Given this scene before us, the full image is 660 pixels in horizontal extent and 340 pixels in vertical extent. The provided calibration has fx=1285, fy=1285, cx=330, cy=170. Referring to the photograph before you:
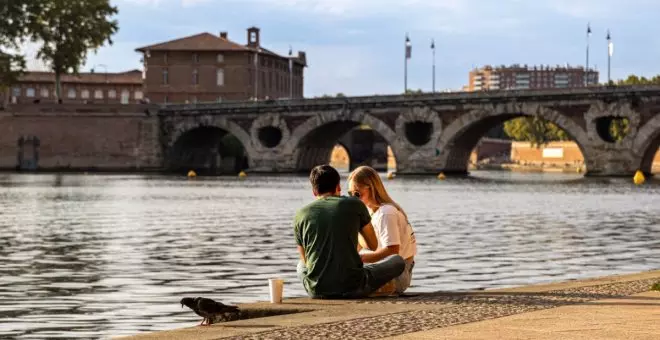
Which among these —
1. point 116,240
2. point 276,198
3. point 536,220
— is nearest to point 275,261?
point 116,240

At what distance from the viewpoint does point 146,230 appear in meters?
34.6

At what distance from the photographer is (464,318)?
12.2 metres

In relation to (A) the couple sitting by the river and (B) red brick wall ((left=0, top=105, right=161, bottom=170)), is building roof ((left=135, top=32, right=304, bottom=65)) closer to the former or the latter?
(B) red brick wall ((left=0, top=105, right=161, bottom=170))

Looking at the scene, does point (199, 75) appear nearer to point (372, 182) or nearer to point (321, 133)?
point (321, 133)

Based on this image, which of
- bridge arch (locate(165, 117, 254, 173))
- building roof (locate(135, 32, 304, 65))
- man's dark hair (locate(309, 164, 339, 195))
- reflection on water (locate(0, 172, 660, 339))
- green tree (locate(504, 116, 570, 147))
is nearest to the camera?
man's dark hair (locate(309, 164, 339, 195))

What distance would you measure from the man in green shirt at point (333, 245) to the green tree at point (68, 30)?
93.3 meters

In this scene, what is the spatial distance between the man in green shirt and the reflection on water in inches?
74.5

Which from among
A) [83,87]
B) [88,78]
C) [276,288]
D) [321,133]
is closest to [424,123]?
[321,133]

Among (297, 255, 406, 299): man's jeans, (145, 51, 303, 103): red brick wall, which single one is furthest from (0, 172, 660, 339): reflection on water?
(145, 51, 303, 103): red brick wall

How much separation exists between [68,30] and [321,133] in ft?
74.5

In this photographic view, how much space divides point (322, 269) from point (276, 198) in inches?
1709

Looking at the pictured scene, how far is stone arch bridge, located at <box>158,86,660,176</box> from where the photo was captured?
285 ft

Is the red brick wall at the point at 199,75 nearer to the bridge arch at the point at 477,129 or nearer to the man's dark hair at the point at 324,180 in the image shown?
the bridge arch at the point at 477,129

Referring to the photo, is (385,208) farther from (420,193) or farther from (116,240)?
(420,193)
